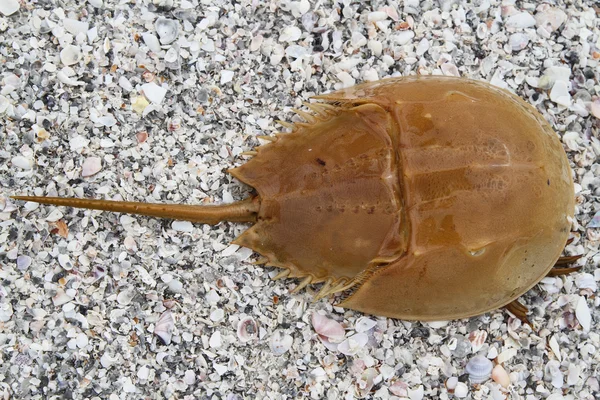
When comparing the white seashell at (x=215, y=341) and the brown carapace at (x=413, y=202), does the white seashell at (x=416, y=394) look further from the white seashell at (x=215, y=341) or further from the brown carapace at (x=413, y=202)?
the white seashell at (x=215, y=341)

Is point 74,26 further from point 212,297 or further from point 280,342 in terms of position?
point 280,342

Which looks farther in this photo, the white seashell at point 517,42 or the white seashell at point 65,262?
the white seashell at point 517,42

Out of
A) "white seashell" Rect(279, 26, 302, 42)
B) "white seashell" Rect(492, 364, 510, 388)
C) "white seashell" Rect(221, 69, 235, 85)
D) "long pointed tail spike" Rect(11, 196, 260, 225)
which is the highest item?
"white seashell" Rect(279, 26, 302, 42)

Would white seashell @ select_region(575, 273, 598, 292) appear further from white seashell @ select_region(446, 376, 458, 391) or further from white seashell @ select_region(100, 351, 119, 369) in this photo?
white seashell @ select_region(100, 351, 119, 369)

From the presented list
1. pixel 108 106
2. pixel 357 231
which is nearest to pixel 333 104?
pixel 357 231

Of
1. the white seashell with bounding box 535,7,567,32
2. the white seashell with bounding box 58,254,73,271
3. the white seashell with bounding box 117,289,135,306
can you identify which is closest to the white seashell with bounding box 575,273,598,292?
the white seashell with bounding box 535,7,567,32

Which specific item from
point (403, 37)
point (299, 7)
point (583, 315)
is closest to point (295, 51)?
point (299, 7)

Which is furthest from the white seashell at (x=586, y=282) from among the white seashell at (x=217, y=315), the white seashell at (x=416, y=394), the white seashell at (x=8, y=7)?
the white seashell at (x=8, y=7)
